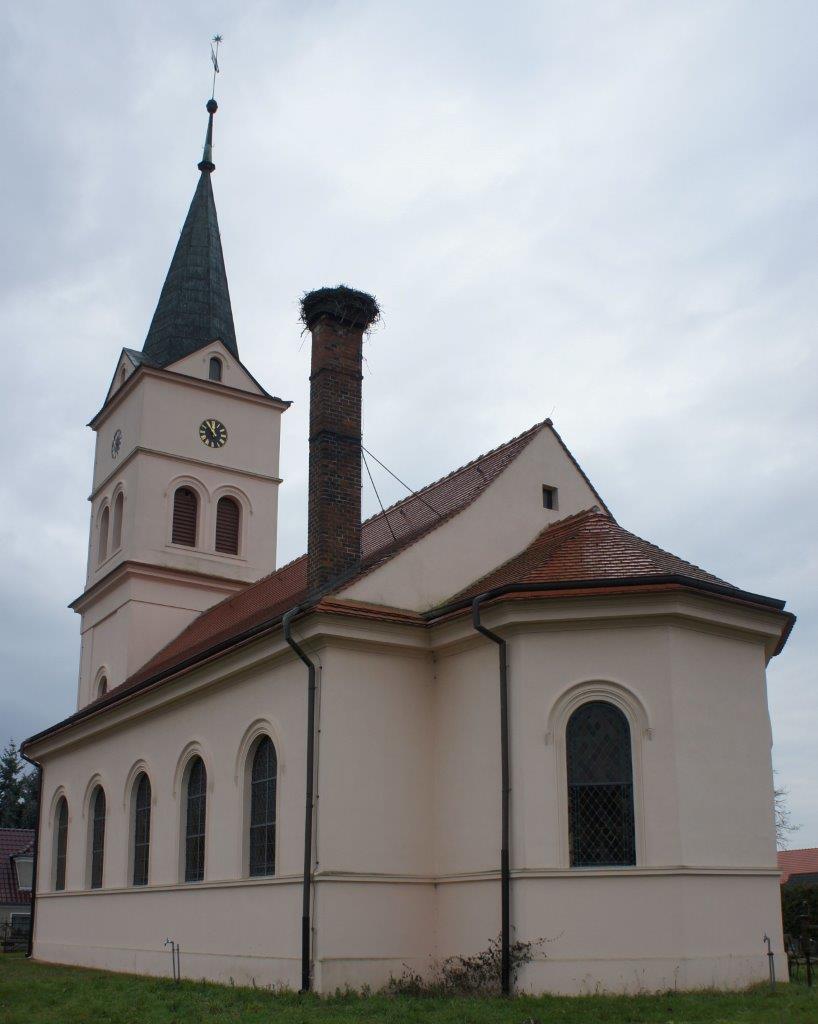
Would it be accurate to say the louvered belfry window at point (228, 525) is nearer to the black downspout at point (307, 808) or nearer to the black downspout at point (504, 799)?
the black downspout at point (307, 808)

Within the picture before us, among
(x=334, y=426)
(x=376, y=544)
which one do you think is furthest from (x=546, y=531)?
(x=334, y=426)

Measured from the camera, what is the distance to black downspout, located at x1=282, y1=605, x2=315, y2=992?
14.6 metres

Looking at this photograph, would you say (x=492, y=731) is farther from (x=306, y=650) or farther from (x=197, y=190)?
(x=197, y=190)

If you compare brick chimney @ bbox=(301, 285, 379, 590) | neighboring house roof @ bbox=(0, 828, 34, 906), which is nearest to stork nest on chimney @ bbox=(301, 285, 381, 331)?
brick chimney @ bbox=(301, 285, 379, 590)

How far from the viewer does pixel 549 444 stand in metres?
19.0

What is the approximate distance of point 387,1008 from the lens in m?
12.8

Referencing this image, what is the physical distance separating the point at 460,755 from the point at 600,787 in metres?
2.16

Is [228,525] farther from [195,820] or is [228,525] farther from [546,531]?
[546,531]

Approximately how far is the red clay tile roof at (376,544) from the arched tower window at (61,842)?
112 inches

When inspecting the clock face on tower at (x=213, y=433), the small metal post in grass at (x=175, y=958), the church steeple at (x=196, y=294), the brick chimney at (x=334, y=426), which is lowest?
the small metal post in grass at (x=175, y=958)

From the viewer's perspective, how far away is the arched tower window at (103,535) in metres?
29.1

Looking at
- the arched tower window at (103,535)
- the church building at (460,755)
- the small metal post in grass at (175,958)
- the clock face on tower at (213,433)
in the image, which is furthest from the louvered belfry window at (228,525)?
the small metal post in grass at (175,958)

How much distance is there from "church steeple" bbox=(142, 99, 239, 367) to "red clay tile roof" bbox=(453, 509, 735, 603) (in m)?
13.4

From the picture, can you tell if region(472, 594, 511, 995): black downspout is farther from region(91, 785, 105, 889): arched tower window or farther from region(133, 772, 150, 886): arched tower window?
region(91, 785, 105, 889): arched tower window
